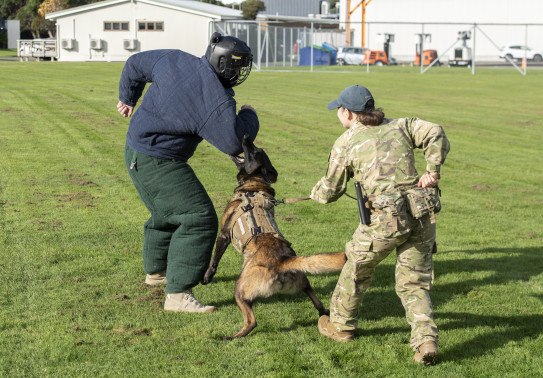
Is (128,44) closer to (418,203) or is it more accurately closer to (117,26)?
(117,26)

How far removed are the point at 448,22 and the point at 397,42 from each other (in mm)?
4723

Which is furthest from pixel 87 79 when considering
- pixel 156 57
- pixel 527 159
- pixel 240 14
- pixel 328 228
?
pixel 240 14

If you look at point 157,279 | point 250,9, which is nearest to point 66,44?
point 250,9

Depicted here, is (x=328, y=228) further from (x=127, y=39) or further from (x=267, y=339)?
(x=127, y=39)

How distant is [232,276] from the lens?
617 centimetres

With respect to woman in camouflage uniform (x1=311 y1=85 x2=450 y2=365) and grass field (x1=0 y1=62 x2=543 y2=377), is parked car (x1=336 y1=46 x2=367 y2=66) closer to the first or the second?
grass field (x1=0 y1=62 x2=543 y2=377)

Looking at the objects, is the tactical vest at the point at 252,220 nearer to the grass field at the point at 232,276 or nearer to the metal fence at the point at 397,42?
the grass field at the point at 232,276

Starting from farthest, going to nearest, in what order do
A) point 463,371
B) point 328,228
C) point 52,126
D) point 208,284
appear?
point 52,126 < point 328,228 < point 208,284 < point 463,371

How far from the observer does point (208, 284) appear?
596cm

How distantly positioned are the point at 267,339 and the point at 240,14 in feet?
185

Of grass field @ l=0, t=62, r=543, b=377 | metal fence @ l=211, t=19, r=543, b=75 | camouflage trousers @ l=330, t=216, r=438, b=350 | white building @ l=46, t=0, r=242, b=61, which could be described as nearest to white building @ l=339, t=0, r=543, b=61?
metal fence @ l=211, t=19, r=543, b=75

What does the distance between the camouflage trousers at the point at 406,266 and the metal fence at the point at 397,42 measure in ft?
110

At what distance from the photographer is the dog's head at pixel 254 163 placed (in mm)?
5009

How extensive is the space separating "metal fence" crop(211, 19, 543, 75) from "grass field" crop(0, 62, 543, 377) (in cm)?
2553
